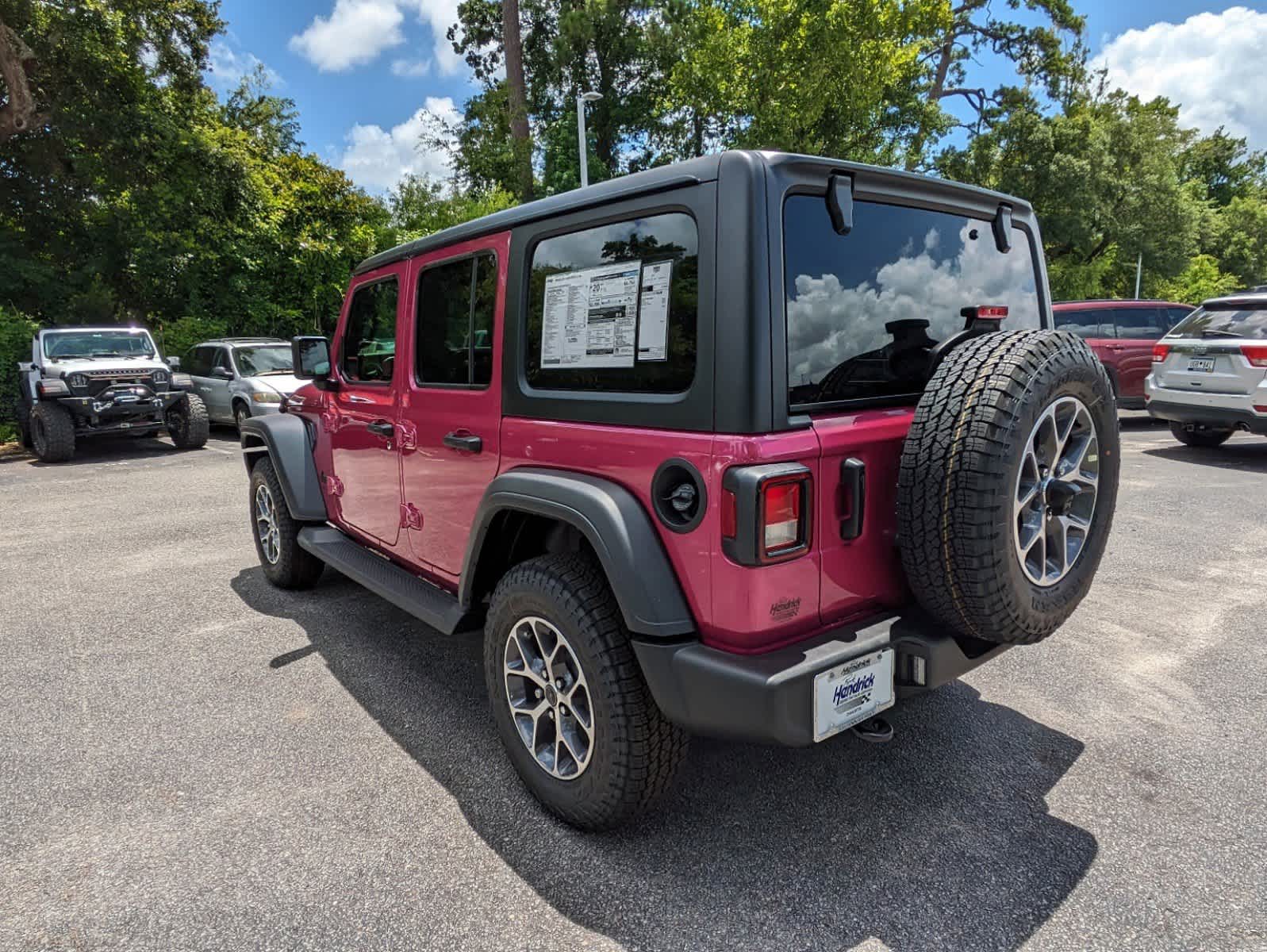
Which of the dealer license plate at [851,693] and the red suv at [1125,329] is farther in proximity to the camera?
the red suv at [1125,329]

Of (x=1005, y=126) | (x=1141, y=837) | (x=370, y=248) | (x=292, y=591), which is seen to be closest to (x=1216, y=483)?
(x=1141, y=837)

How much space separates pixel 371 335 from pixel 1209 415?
27.6 ft

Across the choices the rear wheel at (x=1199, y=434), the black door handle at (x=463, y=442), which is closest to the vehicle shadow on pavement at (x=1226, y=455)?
the rear wheel at (x=1199, y=434)

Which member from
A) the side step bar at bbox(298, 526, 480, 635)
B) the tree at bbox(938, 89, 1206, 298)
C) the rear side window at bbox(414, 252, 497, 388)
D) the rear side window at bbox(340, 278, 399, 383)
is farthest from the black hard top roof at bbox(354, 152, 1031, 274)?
the tree at bbox(938, 89, 1206, 298)

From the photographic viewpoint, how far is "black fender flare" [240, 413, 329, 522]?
431 cm

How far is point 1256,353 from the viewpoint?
749 centimetres

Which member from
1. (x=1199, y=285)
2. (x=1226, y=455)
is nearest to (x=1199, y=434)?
(x=1226, y=455)

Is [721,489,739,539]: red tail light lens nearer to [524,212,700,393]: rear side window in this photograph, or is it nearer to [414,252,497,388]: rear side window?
[524,212,700,393]: rear side window

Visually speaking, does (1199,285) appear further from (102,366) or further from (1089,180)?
(102,366)

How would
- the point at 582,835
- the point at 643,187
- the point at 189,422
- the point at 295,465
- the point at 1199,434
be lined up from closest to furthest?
the point at 643,187 < the point at 582,835 < the point at 295,465 < the point at 1199,434 < the point at 189,422

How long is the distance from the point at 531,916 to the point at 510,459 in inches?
55.6

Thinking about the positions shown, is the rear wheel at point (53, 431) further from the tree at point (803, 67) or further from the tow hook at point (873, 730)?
the tree at point (803, 67)

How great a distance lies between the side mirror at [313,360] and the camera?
414 centimetres

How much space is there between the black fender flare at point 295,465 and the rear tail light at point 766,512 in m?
3.17
